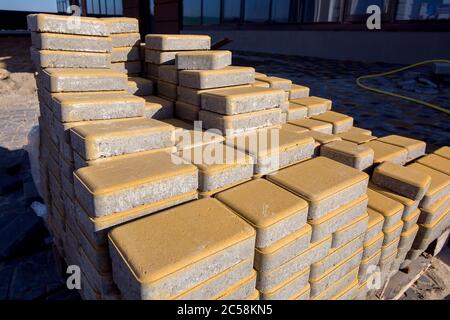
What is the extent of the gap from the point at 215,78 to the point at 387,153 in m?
2.01

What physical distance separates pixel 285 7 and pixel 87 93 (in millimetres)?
15491

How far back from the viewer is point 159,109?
396 centimetres

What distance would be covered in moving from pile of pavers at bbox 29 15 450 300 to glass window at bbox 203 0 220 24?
17.4m

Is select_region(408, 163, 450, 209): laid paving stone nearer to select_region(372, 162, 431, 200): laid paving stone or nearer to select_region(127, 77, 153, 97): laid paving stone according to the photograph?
select_region(372, 162, 431, 200): laid paving stone

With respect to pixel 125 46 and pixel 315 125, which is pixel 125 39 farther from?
pixel 315 125

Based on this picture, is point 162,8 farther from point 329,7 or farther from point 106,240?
point 106,240

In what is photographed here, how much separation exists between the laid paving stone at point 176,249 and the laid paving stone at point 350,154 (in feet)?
5.12

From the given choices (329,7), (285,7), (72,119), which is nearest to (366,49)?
(329,7)

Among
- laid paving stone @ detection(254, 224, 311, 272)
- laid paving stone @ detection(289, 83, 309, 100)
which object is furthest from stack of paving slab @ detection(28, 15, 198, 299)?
laid paving stone @ detection(289, 83, 309, 100)

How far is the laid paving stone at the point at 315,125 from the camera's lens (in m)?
4.21

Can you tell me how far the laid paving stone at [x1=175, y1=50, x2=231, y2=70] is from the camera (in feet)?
11.8

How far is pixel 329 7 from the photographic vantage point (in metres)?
14.9

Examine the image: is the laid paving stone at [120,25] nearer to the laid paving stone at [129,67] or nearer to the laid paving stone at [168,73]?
the laid paving stone at [129,67]

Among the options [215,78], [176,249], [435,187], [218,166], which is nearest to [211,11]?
[215,78]
